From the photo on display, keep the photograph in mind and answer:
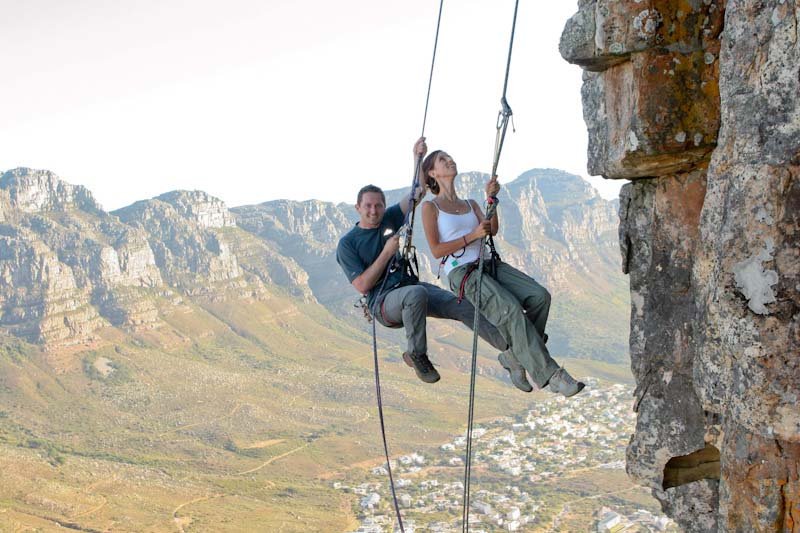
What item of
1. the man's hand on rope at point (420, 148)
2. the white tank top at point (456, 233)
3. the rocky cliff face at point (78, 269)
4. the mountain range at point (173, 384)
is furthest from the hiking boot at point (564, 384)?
the rocky cliff face at point (78, 269)

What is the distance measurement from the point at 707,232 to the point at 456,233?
363 centimetres

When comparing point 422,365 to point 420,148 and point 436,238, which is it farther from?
point 420,148

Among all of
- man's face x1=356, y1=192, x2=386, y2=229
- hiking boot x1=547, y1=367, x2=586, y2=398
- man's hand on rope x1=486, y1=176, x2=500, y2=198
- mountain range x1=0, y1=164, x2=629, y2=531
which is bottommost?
mountain range x1=0, y1=164, x2=629, y2=531

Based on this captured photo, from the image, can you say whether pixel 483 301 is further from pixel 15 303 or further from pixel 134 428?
pixel 15 303

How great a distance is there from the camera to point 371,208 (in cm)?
1012

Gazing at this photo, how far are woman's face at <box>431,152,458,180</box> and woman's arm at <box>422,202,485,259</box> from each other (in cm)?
40

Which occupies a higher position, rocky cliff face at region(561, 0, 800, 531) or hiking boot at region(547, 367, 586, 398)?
rocky cliff face at region(561, 0, 800, 531)

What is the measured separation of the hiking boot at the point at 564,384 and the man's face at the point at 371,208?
3.01 m

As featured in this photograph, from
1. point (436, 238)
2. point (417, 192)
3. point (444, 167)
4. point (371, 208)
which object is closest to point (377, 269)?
point (371, 208)

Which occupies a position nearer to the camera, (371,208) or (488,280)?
(488,280)

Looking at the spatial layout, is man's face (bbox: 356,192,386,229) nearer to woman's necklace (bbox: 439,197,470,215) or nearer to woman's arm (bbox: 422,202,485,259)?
woman's necklace (bbox: 439,197,470,215)

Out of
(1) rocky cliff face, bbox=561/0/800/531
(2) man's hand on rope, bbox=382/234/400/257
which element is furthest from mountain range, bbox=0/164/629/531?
(1) rocky cliff face, bbox=561/0/800/531

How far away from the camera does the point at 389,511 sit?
9025 centimetres

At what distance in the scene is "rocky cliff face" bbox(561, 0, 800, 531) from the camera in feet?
16.7
